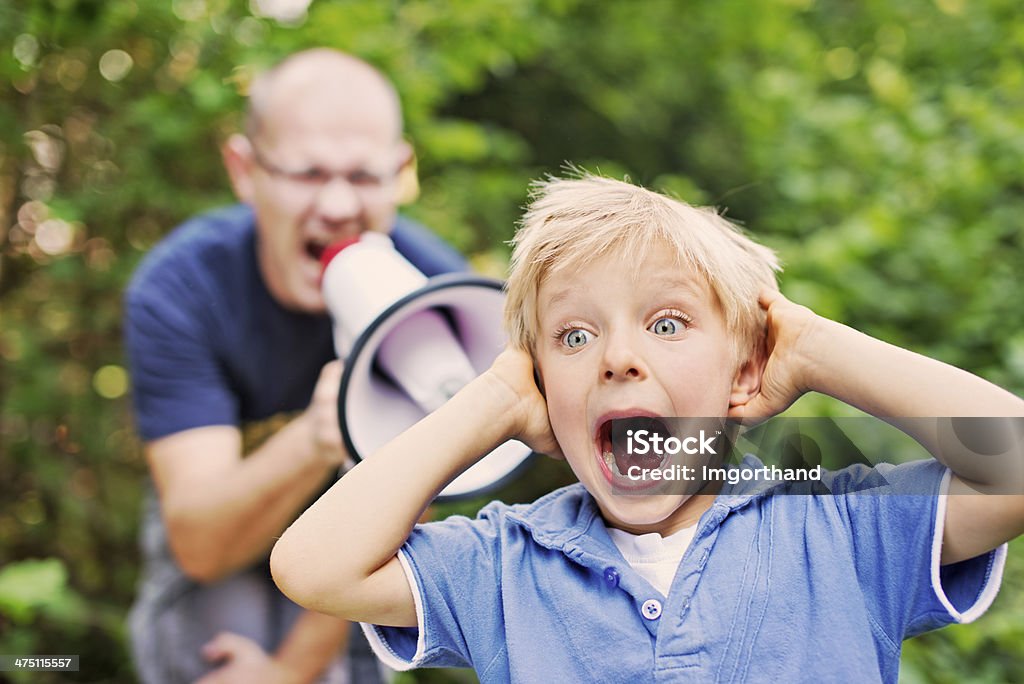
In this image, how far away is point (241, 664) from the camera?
152 cm

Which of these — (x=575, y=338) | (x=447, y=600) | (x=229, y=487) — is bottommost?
(x=229, y=487)

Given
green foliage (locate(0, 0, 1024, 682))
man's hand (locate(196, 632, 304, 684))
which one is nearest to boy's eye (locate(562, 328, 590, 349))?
green foliage (locate(0, 0, 1024, 682))

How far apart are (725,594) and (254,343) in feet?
3.34

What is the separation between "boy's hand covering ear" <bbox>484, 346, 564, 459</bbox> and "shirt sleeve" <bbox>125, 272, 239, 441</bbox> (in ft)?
2.80

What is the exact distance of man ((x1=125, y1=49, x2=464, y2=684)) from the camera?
143 cm

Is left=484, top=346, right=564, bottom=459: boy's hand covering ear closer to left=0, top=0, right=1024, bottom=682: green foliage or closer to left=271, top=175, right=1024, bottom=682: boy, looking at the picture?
left=271, top=175, right=1024, bottom=682: boy

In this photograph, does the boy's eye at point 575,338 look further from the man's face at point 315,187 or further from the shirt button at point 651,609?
the man's face at point 315,187

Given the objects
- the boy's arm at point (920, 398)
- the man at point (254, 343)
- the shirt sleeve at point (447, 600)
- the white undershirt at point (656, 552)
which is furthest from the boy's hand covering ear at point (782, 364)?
the man at point (254, 343)

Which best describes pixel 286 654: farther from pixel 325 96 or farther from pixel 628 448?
pixel 628 448

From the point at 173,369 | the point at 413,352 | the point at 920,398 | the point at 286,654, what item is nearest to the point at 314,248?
the point at 173,369

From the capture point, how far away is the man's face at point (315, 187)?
56.2 inches

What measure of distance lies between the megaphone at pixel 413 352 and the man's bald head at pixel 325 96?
0.39 m

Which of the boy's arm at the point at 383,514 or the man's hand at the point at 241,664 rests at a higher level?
the boy's arm at the point at 383,514

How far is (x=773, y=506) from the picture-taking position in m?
0.73
